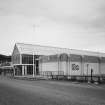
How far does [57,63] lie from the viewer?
4309 centimetres

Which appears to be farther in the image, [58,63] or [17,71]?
[17,71]

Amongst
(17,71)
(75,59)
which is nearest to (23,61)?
(17,71)

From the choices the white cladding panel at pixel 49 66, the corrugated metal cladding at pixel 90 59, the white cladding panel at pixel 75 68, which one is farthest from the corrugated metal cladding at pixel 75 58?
the white cladding panel at pixel 49 66

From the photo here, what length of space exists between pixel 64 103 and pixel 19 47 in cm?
4521

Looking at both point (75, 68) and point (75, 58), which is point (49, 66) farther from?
point (75, 58)

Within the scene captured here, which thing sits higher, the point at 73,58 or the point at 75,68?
the point at 73,58

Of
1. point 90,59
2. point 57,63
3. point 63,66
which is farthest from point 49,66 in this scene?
point 90,59

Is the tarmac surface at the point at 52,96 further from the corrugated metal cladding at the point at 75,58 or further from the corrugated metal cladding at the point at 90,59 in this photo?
the corrugated metal cladding at the point at 90,59

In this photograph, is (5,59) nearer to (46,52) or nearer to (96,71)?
(46,52)

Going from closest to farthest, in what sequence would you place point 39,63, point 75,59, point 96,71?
point 75,59 → point 96,71 → point 39,63

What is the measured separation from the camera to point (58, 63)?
42.8 metres

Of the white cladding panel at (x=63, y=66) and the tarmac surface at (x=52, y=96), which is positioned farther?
the white cladding panel at (x=63, y=66)

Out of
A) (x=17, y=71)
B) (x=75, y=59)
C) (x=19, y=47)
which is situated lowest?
(x=17, y=71)

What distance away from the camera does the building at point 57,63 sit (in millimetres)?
41219
